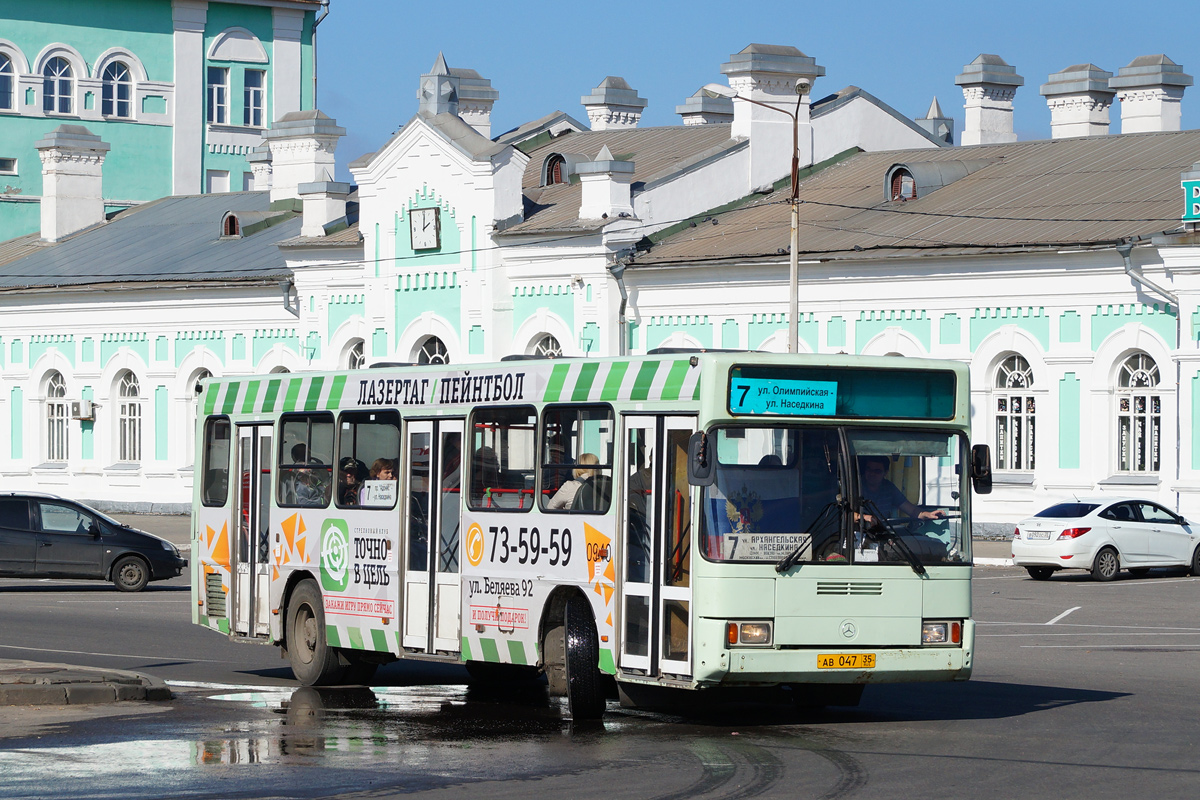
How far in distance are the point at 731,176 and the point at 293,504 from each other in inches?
1041

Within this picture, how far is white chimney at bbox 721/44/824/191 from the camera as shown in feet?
138

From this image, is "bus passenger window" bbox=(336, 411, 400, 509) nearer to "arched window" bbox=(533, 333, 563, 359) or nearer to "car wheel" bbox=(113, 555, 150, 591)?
"car wheel" bbox=(113, 555, 150, 591)

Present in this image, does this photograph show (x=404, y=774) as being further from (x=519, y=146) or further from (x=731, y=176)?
(x=519, y=146)

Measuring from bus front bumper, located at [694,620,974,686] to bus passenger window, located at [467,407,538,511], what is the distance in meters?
2.25

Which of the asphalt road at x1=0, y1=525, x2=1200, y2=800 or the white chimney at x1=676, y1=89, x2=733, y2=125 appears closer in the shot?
the asphalt road at x1=0, y1=525, x2=1200, y2=800

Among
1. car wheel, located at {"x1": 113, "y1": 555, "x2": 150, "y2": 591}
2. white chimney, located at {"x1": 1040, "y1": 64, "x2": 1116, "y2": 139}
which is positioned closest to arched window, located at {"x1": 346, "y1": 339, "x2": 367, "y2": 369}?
white chimney, located at {"x1": 1040, "y1": 64, "x2": 1116, "y2": 139}

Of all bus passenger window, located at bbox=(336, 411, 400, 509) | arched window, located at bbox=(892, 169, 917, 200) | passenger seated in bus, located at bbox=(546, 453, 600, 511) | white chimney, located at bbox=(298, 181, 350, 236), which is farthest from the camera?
white chimney, located at bbox=(298, 181, 350, 236)

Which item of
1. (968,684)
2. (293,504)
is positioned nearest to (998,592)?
(968,684)

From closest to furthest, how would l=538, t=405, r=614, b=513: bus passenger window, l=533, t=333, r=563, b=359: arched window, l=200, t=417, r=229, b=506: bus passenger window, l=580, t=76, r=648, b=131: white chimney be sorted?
l=538, t=405, r=614, b=513: bus passenger window
l=200, t=417, r=229, b=506: bus passenger window
l=533, t=333, r=563, b=359: arched window
l=580, t=76, r=648, b=131: white chimney

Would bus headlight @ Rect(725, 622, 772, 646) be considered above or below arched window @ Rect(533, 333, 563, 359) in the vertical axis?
below

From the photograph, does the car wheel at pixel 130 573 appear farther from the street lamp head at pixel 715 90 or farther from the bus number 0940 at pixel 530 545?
the street lamp head at pixel 715 90

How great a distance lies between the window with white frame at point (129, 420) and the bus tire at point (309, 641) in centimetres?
3371

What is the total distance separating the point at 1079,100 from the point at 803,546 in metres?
33.3

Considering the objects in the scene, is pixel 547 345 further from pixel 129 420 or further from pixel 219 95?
pixel 219 95
